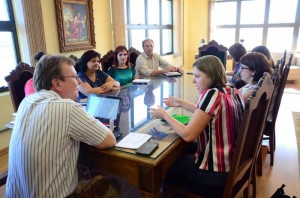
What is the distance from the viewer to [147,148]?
1.12 meters

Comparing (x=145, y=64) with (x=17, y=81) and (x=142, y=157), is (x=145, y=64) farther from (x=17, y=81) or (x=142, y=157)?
(x=142, y=157)

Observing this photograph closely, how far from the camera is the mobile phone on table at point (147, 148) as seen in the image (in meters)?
1.08

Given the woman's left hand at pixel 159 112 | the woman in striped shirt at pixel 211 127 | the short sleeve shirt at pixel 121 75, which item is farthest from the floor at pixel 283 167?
the short sleeve shirt at pixel 121 75

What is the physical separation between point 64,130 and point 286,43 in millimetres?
6317

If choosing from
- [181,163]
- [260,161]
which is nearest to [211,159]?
[181,163]

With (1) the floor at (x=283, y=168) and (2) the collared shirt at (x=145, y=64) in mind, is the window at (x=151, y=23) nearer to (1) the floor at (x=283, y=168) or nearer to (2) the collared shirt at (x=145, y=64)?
(2) the collared shirt at (x=145, y=64)

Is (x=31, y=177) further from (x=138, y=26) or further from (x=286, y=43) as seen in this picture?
(x=286, y=43)

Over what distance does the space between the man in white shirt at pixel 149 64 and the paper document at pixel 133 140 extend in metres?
2.04

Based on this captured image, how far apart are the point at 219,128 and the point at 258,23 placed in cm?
577

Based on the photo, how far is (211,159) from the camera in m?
1.25

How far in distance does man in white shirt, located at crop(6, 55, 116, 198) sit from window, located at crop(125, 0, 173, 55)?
3650mm

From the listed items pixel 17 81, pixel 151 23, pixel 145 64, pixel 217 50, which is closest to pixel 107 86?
pixel 17 81

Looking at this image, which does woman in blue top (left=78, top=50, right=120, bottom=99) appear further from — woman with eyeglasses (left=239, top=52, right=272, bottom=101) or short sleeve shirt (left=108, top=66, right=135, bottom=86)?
woman with eyeglasses (left=239, top=52, right=272, bottom=101)

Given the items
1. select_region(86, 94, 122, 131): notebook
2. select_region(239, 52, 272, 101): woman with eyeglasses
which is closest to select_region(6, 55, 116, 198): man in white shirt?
select_region(86, 94, 122, 131): notebook
